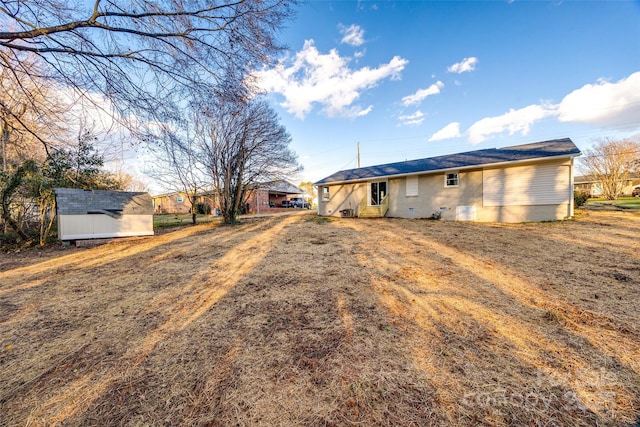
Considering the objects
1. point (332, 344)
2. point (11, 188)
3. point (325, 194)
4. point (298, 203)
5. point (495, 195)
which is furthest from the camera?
point (298, 203)

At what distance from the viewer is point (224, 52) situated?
12.8ft

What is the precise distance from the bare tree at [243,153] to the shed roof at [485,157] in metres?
5.21

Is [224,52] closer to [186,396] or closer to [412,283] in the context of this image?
[186,396]

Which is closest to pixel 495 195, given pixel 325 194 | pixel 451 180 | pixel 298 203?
pixel 451 180

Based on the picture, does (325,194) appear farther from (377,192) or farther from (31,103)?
(31,103)

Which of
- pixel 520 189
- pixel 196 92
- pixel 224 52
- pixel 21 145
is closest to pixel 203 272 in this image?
pixel 196 92

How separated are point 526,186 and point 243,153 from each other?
14.1m

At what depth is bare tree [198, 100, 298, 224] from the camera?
42.5 feet

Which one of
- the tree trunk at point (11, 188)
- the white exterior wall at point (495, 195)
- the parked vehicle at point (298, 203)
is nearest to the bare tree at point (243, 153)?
the tree trunk at point (11, 188)

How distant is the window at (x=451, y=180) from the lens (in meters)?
12.1

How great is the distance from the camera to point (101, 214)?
31.3 ft

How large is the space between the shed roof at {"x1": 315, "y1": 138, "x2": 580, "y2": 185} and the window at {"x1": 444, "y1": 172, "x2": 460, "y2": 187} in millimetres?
442

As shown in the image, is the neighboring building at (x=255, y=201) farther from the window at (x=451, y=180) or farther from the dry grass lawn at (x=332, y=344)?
the dry grass lawn at (x=332, y=344)

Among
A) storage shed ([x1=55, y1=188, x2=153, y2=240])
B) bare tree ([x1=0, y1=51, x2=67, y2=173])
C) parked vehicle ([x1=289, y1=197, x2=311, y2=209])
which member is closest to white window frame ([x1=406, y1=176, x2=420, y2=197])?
storage shed ([x1=55, y1=188, x2=153, y2=240])
